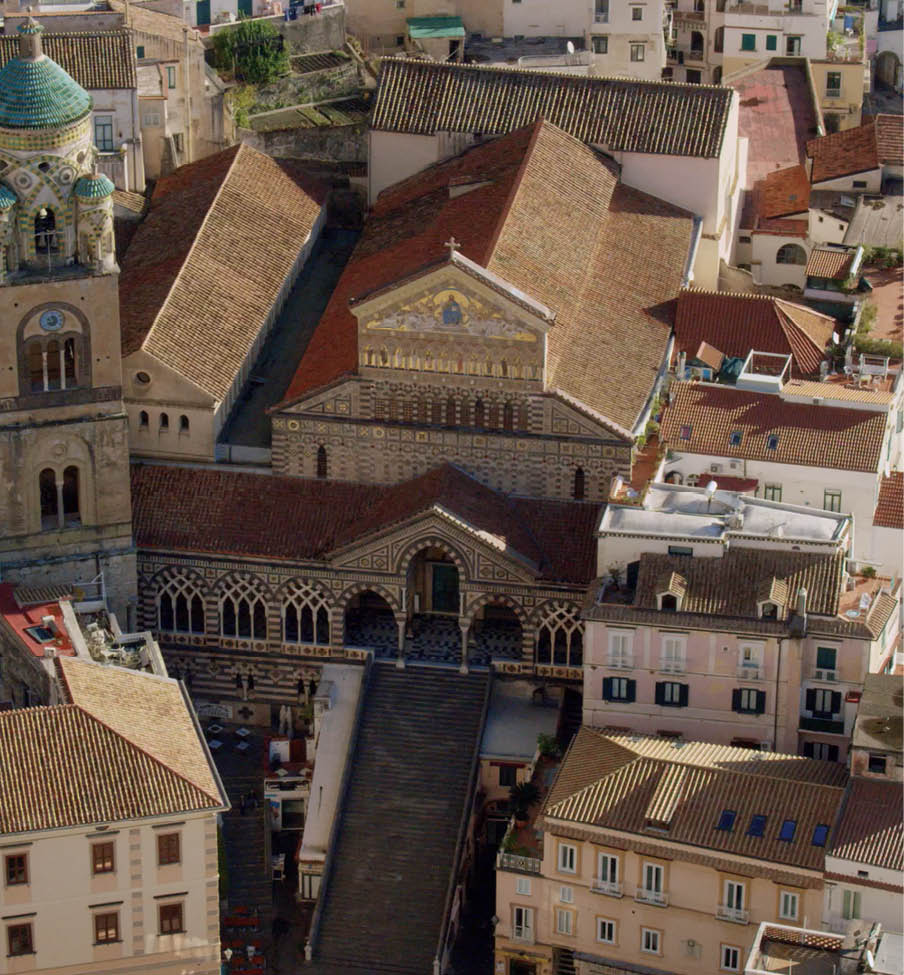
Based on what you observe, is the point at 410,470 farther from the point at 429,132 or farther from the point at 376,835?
the point at 429,132

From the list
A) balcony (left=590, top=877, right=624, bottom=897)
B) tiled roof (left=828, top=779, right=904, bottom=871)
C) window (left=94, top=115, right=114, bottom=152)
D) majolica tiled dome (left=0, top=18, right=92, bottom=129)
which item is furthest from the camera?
window (left=94, top=115, right=114, bottom=152)

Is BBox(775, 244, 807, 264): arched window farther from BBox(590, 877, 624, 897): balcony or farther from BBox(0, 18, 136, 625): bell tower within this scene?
BBox(590, 877, 624, 897): balcony

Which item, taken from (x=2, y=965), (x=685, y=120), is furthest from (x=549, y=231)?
(x=2, y=965)

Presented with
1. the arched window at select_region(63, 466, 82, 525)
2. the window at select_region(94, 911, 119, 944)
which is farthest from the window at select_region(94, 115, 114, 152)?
the window at select_region(94, 911, 119, 944)

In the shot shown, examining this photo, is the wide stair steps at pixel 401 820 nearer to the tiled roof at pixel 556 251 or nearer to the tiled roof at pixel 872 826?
the tiled roof at pixel 556 251

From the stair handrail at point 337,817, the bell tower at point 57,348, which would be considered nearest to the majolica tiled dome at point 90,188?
the bell tower at point 57,348

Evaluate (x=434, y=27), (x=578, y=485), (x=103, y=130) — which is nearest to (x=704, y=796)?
(x=578, y=485)

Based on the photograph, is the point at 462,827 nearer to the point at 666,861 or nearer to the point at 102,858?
the point at 666,861
